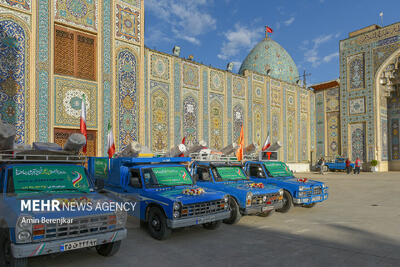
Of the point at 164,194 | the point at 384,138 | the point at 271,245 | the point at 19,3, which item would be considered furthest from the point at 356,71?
the point at 164,194

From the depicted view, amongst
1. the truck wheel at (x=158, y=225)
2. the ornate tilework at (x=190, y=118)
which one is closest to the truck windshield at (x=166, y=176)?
the truck wheel at (x=158, y=225)

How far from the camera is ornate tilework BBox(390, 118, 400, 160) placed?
108ft

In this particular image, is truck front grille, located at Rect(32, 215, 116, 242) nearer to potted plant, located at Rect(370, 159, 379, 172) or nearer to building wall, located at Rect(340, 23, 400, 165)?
potted plant, located at Rect(370, 159, 379, 172)

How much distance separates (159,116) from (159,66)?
3053 mm

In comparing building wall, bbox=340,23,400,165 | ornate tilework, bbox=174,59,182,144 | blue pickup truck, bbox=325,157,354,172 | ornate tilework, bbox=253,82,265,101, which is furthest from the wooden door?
building wall, bbox=340,23,400,165

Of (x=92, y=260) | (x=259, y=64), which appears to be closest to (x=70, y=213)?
(x=92, y=260)

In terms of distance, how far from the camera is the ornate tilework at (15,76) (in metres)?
13.4

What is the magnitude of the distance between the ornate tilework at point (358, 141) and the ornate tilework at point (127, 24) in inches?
984

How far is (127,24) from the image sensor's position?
17406 millimetres

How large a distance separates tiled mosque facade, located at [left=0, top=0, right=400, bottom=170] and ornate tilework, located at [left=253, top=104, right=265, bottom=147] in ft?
0.28

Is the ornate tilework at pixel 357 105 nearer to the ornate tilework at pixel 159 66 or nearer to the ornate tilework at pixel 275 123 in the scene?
the ornate tilework at pixel 275 123

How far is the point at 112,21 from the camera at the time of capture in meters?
16.8

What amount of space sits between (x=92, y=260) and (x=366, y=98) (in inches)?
1294

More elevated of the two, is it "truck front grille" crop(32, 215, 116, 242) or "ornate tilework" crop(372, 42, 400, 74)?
"ornate tilework" crop(372, 42, 400, 74)
